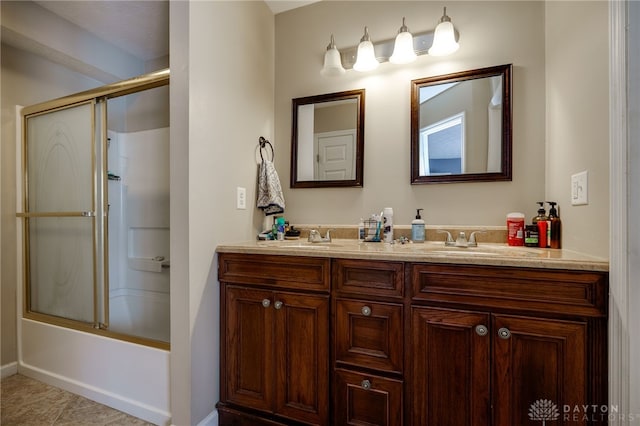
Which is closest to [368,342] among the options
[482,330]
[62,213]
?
[482,330]

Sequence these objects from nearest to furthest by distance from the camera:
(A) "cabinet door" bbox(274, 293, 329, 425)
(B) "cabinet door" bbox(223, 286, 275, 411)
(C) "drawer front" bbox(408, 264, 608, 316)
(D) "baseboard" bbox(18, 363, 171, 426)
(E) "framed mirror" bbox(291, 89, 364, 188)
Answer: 1. (C) "drawer front" bbox(408, 264, 608, 316)
2. (A) "cabinet door" bbox(274, 293, 329, 425)
3. (B) "cabinet door" bbox(223, 286, 275, 411)
4. (D) "baseboard" bbox(18, 363, 171, 426)
5. (E) "framed mirror" bbox(291, 89, 364, 188)

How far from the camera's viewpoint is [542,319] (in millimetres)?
974

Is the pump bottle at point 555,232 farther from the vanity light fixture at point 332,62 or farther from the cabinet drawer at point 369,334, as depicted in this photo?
the vanity light fixture at point 332,62

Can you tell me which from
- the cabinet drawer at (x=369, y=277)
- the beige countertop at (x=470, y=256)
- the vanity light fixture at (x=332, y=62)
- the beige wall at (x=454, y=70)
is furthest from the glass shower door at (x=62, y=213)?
the cabinet drawer at (x=369, y=277)

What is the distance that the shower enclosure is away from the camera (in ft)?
5.94

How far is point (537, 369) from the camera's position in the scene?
3.23 feet

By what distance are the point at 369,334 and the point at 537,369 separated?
22.6 inches

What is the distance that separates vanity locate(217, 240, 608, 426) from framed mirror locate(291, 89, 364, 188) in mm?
730

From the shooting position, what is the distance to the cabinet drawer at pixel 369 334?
3.80 ft

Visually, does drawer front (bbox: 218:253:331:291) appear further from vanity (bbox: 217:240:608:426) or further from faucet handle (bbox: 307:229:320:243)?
faucet handle (bbox: 307:229:320:243)

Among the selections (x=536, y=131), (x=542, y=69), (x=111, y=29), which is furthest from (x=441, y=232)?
(x=111, y=29)

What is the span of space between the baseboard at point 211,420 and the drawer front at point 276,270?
2.17 feet

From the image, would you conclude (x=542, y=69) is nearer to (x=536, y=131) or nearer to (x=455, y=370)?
(x=536, y=131)

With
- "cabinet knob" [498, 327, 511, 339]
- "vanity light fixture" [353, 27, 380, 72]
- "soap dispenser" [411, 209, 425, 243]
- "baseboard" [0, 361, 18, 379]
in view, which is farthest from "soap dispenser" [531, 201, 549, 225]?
"baseboard" [0, 361, 18, 379]
